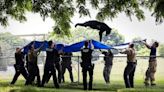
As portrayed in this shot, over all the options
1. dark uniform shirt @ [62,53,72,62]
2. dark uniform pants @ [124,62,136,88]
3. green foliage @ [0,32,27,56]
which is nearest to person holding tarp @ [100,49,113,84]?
dark uniform shirt @ [62,53,72,62]

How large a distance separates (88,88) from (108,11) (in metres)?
5.47

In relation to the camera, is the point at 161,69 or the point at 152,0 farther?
the point at 161,69

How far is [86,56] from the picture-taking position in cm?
1769

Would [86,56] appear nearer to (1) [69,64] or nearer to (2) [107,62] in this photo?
(2) [107,62]

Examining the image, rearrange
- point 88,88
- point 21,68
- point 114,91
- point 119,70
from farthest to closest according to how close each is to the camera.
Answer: point 119,70, point 21,68, point 88,88, point 114,91

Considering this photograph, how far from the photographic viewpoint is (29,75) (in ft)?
66.8

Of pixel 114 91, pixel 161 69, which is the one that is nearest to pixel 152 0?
pixel 114 91

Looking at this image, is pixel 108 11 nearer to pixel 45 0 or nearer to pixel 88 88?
pixel 45 0

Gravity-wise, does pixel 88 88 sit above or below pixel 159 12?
below

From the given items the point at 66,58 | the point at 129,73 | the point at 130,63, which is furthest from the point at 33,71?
the point at 130,63

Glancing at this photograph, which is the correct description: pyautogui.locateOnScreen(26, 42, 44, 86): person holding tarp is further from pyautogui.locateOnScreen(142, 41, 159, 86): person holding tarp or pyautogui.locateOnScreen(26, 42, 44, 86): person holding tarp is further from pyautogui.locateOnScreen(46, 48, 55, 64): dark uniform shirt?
pyautogui.locateOnScreen(142, 41, 159, 86): person holding tarp

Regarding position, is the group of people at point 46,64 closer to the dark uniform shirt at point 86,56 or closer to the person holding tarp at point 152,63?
the dark uniform shirt at point 86,56

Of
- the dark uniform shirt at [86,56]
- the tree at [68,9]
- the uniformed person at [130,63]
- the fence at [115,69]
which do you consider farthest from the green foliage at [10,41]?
the dark uniform shirt at [86,56]

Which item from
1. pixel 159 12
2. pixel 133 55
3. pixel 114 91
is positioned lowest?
pixel 114 91
